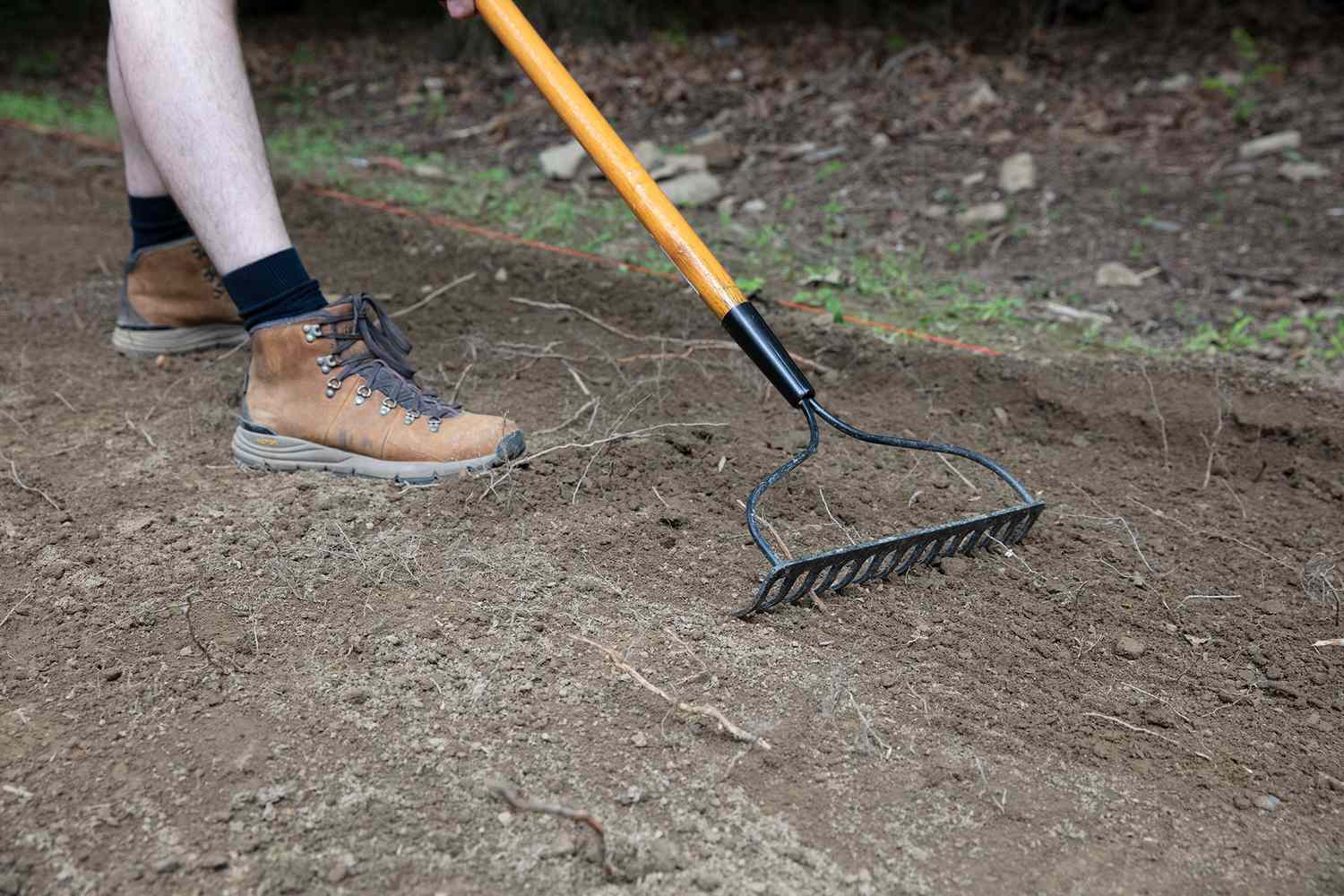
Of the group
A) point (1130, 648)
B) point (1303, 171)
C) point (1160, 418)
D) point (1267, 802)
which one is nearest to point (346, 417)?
point (1130, 648)

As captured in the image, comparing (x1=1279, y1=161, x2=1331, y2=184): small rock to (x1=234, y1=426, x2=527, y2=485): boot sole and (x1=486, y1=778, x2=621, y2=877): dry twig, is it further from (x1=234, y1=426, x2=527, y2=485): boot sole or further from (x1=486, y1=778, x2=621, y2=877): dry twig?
(x1=486, y1=778, x2=621, y2=877): dry twig

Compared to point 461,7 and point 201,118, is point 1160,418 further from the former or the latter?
point 201,118

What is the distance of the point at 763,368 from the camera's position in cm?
174

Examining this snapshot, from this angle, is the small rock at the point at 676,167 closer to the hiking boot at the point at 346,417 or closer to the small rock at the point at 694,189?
the small rock at the point at 694,189

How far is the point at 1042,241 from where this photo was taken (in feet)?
10.8

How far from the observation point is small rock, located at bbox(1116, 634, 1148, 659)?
1670 mm

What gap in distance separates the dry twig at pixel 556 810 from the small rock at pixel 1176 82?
4411mm

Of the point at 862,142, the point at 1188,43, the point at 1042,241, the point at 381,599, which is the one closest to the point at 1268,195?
the point at 1042,241

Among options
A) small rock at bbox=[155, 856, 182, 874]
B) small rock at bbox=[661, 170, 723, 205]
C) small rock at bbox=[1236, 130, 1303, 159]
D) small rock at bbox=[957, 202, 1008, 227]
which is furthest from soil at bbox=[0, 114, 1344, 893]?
small rock at bbox=[1236, 130, 1303, 159]

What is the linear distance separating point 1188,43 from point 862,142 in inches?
A: 79.1

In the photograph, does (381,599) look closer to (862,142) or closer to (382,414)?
(382,414)

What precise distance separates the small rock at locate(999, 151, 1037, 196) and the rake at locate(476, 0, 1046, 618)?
215 cm

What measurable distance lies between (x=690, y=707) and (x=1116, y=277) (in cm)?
217

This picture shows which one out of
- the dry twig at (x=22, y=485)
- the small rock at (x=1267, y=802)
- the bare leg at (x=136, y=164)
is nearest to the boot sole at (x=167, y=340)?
the bare leg at (x=136, y=164)
